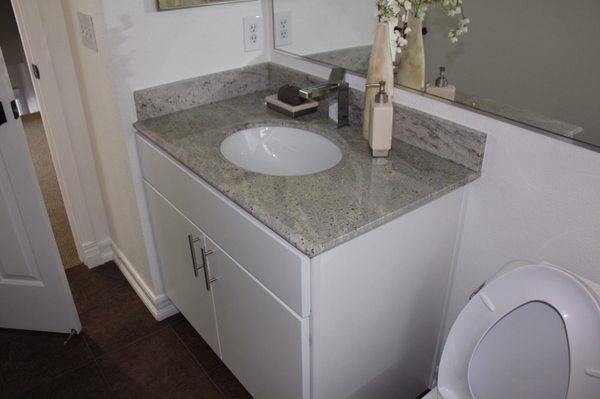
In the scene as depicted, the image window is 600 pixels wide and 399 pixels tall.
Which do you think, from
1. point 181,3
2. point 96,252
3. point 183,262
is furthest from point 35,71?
point 183,262

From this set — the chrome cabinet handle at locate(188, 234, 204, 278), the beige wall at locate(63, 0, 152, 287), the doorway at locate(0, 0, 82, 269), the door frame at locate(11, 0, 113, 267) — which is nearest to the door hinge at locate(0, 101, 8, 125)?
the beige wall at locate(63, 0, 152, 287)

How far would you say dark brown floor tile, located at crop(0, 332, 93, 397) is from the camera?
5.82ft

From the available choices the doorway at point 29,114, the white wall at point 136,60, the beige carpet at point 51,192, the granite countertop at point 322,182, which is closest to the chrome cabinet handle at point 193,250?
the granite countertop at point 322,182

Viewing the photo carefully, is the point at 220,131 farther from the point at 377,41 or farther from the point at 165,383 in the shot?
the point at 165,383

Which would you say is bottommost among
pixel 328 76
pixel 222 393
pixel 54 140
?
pixel 222 393

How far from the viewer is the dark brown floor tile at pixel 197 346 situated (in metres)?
1.83

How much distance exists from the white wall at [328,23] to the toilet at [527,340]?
821 mm

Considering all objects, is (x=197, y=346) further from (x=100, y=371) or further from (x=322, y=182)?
(x=322, y=182)

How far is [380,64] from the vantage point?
1.35 m

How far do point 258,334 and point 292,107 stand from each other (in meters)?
0.71

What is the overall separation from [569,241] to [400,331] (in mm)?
489

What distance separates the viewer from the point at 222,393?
171 cm

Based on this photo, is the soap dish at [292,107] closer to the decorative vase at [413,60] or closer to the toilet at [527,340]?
the decorative vase at [413,60]

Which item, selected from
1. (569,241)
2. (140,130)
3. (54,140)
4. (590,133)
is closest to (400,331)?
(569,241)
